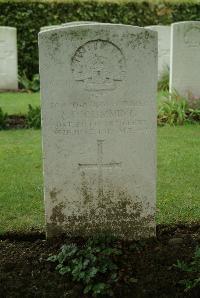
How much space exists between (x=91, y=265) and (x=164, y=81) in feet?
31.2

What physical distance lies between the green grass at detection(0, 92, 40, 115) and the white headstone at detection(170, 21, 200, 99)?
9.41ft

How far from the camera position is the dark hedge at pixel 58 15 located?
13.9 meters

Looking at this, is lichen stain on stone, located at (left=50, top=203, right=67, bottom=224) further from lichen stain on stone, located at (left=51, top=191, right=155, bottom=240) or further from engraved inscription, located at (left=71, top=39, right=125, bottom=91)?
engraved inscription, located at (left=71, top=39, right=125, bottom=91)

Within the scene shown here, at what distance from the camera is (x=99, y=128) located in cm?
389

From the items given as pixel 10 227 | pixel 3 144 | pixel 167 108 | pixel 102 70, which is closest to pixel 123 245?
pixel 10 227

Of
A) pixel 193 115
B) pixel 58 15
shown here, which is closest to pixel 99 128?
pixel 193 115

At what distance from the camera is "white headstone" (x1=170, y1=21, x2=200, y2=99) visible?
898cm

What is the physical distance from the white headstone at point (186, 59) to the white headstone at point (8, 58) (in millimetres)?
4906

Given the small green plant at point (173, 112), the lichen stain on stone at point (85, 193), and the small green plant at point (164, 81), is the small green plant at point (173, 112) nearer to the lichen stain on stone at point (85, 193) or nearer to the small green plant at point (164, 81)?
the small green plant at point (164, 81)

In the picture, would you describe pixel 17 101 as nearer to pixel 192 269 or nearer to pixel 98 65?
pixel 98 65

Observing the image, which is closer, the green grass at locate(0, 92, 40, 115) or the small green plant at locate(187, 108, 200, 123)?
the small green plant at locate(187, 108, 200, 123)

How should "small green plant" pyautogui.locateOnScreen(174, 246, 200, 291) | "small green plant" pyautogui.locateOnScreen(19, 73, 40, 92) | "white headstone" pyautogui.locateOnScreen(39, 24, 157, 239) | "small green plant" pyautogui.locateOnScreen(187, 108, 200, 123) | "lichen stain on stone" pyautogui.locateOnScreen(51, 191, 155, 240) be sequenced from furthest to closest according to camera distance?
1. "small green plant" pyautogui.locateOnScreen(19, 73, 40, 92)
2. "small green plant" pyautogui.locateOnScreen(187, 108, 200, 123)
3. "lichen stain on stone" pyautogui.locateOnScreen(51, 191, 155, 240)
4. "white headstone" pyautogui.locateOnScreen(39, 24, 157, 239)
5. "small green plant" pyautogui.locateOnScreen(174, 246, 200, 291)

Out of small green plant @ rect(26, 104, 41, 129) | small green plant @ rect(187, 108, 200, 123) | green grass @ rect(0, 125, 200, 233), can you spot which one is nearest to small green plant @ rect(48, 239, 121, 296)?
green grass @ rect(0, 125, 200, 233)

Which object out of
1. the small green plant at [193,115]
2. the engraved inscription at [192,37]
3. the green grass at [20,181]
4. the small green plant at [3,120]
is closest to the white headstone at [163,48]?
the engraved inscription at [192,37]
